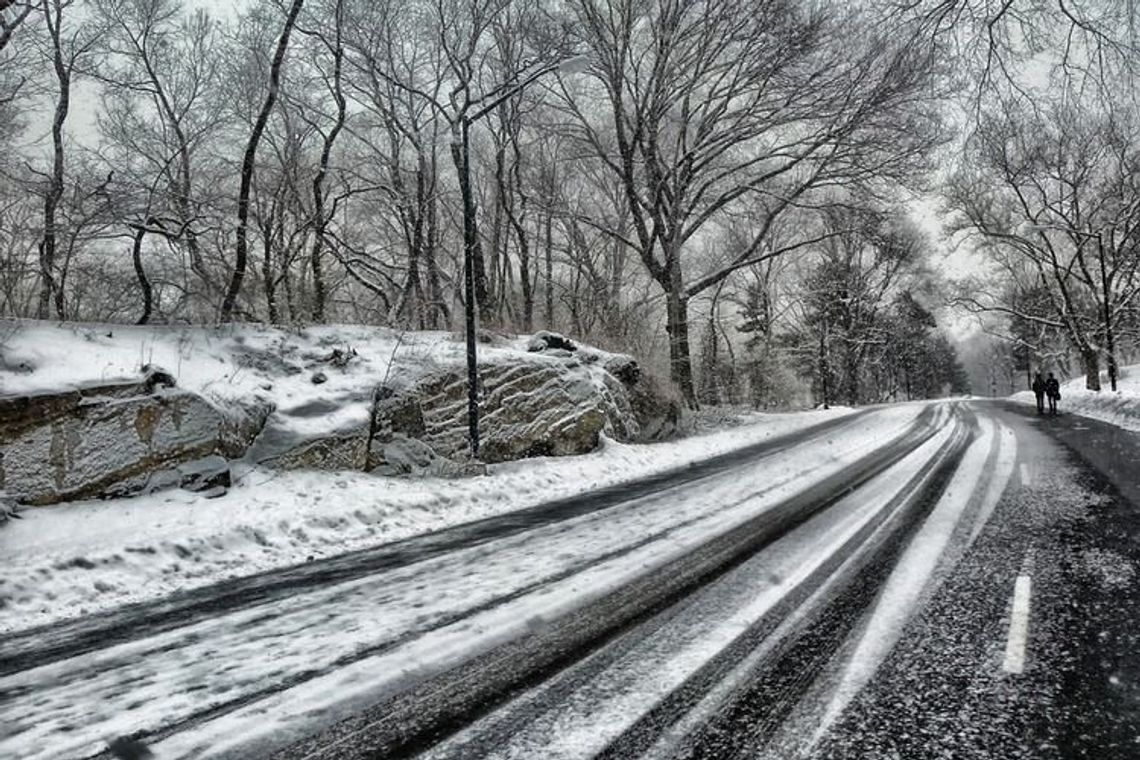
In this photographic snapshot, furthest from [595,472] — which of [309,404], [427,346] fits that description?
[309,404]

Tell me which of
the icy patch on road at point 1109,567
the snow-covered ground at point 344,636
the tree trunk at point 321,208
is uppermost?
the tree trunk at point 321,208

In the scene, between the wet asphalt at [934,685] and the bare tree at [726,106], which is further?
the bare tree at [726,106]

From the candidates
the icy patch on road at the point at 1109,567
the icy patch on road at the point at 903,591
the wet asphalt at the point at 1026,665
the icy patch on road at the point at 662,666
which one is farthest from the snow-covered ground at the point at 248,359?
the icy patch on road at the point at 1109,567

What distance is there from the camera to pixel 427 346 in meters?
14.2

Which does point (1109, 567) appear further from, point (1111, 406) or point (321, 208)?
point (1111, 406)

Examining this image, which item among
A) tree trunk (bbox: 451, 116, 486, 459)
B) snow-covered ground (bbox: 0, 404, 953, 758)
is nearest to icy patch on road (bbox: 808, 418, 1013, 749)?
snow-covered ground (bbox: 0, 404, 953, 758)

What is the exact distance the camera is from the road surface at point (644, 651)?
3059mm

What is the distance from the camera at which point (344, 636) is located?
178 inches

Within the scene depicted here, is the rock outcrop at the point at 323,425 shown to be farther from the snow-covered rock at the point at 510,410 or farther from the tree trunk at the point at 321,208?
the tree trunk at the point at 321,208

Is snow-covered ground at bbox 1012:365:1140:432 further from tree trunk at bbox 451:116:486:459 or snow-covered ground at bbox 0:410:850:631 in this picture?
snow-covered ground at bbox 0:410:850:631

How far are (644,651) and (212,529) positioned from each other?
568 centimetres

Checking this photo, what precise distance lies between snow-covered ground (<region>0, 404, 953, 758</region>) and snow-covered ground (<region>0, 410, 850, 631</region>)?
5.6 inches

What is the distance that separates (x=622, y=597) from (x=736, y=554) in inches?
63.2

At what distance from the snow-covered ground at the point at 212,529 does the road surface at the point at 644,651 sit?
0.75m
